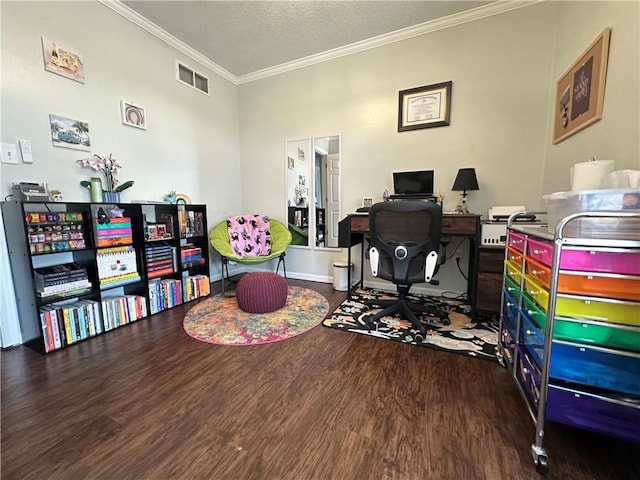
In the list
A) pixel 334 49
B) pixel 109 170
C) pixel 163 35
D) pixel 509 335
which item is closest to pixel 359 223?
pixel 509 335

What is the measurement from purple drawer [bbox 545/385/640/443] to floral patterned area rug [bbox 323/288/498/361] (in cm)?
77

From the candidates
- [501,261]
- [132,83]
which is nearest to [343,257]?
[501,261]

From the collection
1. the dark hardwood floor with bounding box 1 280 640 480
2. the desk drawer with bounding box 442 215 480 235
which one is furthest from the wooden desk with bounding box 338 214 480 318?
the dark hardwood floor with bounding box 1 280 640 480

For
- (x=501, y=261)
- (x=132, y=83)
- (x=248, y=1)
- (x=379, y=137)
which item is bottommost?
(x=501, y=261)

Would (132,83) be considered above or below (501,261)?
above

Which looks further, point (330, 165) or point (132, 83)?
point (330, 165)

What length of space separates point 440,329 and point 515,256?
3.01 ft

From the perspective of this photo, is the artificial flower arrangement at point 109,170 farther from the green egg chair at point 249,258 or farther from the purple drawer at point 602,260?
the purple drawer at point 602,260

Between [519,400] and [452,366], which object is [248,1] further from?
[519,400]

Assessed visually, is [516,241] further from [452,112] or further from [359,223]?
[452,112]

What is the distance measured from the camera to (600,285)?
0.90 metres

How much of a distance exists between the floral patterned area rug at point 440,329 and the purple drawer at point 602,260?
3.43ft

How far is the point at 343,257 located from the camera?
3461 millimetres

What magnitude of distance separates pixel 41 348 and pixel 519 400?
3.01 metres
